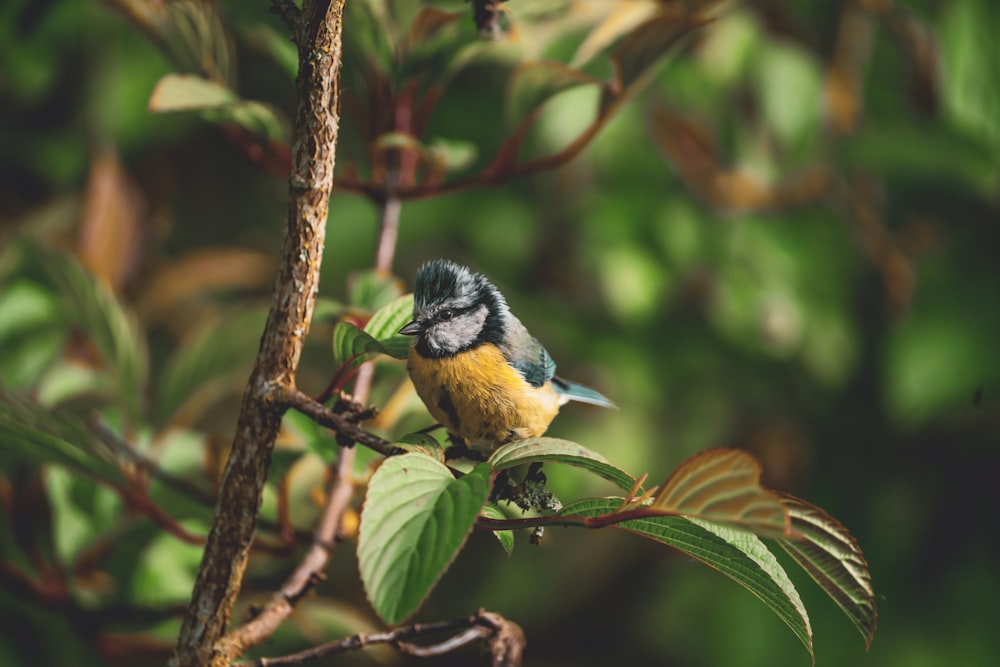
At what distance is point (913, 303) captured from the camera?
1829 mm

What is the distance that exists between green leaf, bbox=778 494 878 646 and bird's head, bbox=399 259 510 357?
0.35m

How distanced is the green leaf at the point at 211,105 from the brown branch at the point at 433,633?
508mm

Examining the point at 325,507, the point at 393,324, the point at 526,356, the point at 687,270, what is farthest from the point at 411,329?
the point at 687,270

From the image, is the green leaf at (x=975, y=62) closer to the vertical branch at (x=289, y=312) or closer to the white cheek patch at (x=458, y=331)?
the white cheek patch at (x=458, y=331)

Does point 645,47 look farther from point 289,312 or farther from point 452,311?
point 289,312

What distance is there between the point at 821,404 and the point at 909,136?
64 cm

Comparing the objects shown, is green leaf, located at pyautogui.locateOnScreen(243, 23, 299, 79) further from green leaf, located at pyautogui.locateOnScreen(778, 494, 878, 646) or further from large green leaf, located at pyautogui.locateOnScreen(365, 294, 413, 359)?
green leaf, located at pyautogui.locateOnScreen(778, 494, 878, 646)

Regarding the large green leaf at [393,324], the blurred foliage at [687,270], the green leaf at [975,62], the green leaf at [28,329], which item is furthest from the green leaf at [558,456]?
the green leaf at [975,62]

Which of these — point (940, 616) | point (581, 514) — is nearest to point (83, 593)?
point (581, 514)

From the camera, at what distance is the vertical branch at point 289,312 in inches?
23.5

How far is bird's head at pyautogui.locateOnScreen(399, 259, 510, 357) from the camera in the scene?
798mm

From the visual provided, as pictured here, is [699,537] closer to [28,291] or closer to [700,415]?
[28,291]

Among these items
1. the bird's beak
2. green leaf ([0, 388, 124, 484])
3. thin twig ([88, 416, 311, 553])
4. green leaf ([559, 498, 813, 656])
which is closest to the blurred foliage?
thin twig ([88, 416, 311, 553])

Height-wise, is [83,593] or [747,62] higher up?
[747,62]
